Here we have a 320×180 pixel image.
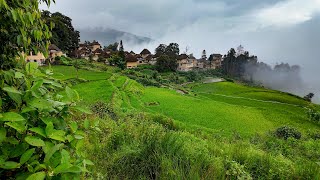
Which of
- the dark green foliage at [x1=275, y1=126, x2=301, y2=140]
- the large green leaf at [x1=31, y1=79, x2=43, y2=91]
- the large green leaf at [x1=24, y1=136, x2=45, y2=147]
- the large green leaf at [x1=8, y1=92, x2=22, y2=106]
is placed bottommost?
the dark green foliage at [x1=275, y1=126, x2=301, y2=140]

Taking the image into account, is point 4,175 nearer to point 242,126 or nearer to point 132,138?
point 132,138

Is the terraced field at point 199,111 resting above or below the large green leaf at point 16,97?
below

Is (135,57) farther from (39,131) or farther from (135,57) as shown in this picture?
(39,131)

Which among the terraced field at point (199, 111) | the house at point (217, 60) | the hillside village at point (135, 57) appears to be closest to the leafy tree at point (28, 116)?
the terraced field at point (199, 111)

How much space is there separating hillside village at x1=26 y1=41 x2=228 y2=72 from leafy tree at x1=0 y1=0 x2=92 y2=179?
168ft

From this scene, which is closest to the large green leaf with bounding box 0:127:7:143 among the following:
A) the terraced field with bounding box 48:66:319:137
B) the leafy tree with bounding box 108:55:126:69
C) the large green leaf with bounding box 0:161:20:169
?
the large green leaf with bounding box 0:161:20:169

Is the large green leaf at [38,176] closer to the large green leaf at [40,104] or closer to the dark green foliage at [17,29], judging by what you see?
the large green leaf at [40,104]

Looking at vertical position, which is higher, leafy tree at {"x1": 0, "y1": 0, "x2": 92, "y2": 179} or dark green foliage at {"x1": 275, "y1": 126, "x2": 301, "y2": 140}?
leafy tree at {"x1": 0, "y1": 0, "x2": 92, "y2": 179}

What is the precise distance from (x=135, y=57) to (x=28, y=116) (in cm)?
9070

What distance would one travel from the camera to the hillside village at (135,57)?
77.8 metres

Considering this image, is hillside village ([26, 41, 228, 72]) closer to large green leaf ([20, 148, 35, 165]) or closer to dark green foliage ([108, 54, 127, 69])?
dark green foliage ([108, 54, 127, 69])

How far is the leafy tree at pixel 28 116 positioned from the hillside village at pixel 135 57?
51270 mm

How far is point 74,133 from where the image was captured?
2.14 meters

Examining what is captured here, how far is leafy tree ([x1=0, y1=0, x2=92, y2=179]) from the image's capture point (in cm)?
177
